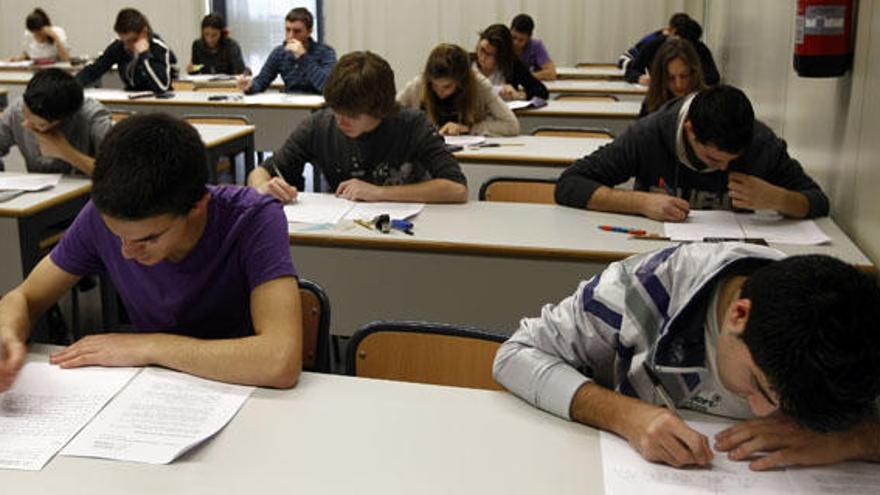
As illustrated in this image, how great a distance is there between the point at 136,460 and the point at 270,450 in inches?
7.8

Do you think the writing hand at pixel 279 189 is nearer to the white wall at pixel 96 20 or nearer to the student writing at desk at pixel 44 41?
the student writing at desk at pixel 44 41

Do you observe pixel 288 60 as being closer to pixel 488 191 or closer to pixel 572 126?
pixel 572 126

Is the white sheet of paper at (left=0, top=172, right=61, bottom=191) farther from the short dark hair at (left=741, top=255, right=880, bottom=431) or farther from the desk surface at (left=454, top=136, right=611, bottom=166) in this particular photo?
the short dark hair at (left=741, top=255, right=880, bottom=431)

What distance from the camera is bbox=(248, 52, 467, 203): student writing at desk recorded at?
9.37 ft

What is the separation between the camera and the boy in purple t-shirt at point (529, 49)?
678 centimetres

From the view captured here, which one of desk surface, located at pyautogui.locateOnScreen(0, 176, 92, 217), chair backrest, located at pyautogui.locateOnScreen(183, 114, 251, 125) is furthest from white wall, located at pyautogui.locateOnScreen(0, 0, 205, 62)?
desk surface, located at pyautogui.locateOnScreen(0, 176, 92, 217)

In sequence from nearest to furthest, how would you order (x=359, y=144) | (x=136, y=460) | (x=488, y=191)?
(x=136, y=460), (x=359, y=144), (x=488, y=191)

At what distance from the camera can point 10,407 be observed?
142 cm

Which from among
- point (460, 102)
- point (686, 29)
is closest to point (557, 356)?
point (460, 102)

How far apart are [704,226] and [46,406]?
1.89 meters

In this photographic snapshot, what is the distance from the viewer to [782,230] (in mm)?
2494

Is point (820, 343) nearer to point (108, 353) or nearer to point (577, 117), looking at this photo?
point (108, 353)

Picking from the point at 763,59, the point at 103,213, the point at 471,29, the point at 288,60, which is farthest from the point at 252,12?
the point at 103,213

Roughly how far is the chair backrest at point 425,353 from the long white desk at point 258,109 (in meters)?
3.90
